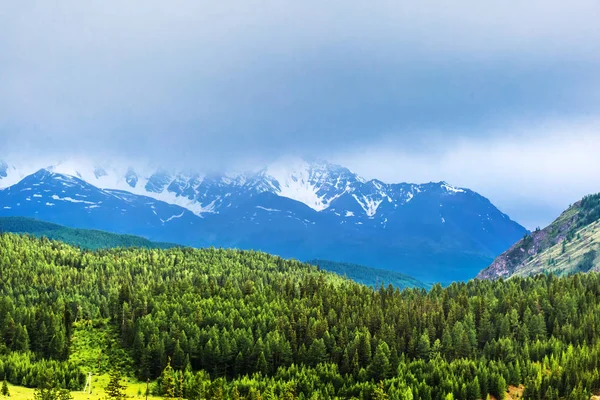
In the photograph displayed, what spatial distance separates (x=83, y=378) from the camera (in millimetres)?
179625

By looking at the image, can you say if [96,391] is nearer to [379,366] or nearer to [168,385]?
[168,385]

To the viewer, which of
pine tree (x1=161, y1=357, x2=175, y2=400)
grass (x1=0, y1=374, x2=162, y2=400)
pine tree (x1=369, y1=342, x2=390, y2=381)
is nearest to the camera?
grass (x1=0, y1=374, x2=162, y2=400)

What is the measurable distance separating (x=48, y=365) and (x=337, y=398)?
8517cm

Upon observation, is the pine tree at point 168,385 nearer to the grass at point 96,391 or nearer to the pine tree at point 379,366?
the grass at point 96,391

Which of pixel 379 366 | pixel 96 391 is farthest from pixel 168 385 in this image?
pixel 379 366

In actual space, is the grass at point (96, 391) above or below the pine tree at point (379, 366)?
below

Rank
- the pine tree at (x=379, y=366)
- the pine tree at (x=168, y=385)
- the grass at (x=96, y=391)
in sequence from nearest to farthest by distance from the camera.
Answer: the grass at (x=96, y=391) < the pine tree at (x=168, y=385) < the pine tree at (x=379, y=366)

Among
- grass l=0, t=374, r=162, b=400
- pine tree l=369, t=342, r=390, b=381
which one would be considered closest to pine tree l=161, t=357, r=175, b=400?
grass l=0, t=374, r=162, b=400

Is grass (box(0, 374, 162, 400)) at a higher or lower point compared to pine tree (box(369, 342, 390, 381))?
lower

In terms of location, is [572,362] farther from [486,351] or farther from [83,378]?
[83,378]

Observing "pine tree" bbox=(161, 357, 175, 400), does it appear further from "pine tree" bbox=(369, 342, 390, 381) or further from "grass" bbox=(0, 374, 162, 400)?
"pine tree" bbox=(369, 342, 390, 381)

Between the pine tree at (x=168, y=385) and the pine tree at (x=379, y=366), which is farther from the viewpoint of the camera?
the pine tree at (x=379, y=366)

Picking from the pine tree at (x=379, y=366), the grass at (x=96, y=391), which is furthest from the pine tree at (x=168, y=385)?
the pine tree at (x=379, y=366)

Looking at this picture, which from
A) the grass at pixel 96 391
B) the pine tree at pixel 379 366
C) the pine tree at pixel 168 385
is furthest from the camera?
the pine tree at pixel 379 366
